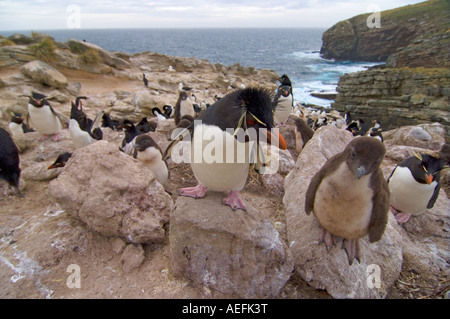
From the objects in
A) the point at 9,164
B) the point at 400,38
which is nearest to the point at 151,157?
the point at 9,164

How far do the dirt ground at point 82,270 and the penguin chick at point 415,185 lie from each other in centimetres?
128

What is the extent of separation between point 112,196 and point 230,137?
186 centimetres

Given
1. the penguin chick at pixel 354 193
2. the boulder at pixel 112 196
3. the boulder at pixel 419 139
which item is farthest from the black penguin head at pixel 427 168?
the boulder at pixel 419 139

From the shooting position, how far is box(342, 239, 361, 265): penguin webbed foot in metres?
3.23

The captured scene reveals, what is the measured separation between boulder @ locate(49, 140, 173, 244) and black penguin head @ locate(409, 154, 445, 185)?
3.95m

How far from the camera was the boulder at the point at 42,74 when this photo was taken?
15023 mm

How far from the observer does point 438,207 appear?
4.99 meters

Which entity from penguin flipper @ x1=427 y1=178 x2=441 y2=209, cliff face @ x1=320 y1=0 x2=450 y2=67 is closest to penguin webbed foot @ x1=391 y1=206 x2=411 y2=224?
penguin flipper @ x1=427 y1=178 x2=441 y2=209

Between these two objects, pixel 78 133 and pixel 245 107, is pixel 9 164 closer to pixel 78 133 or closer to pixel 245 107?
pixel 78 133

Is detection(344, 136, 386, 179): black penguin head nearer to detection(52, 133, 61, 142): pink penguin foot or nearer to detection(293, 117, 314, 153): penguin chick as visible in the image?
detection(293, 117, 314, 153): penguin chick

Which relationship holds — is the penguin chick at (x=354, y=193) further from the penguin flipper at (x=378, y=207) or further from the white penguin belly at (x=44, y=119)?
the white penguin belly at (x=44, y=119)

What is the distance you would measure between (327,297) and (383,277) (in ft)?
2.63

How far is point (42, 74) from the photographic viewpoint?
15086 mm
